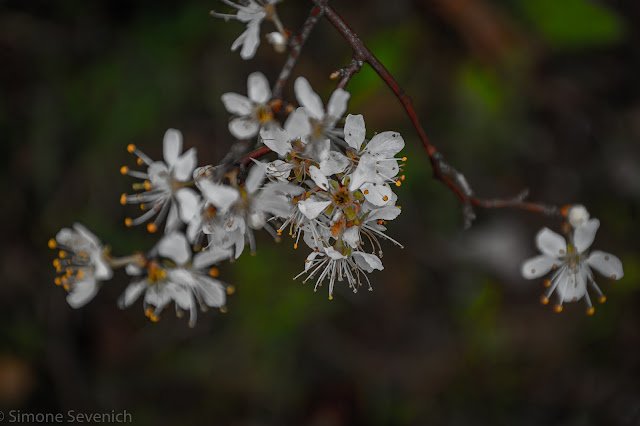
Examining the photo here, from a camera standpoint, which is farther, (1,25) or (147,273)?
(1,25)

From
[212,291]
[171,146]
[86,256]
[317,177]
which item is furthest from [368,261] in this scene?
[86,256]

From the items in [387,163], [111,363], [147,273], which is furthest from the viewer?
[111,363]

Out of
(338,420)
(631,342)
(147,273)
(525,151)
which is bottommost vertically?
(338,420)

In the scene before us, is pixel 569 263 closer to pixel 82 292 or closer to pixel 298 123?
pixel 298 123

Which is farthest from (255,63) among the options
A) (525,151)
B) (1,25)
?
(525,151)

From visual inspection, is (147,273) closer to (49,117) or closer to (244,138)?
(244,138)

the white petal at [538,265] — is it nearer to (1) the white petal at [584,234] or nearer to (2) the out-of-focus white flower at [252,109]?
(1) the white petal at [584,234]
